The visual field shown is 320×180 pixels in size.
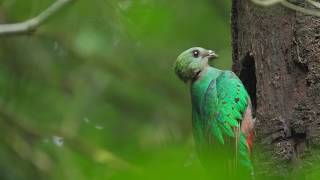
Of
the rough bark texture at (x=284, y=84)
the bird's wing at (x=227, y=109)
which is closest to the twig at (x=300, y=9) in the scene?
the rough bark texture at (x=284, y=84)

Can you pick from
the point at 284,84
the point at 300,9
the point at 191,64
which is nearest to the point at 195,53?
the point at 191,64

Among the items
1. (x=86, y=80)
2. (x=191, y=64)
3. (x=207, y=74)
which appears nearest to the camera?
(x=207, y=74)

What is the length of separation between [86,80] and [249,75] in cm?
366

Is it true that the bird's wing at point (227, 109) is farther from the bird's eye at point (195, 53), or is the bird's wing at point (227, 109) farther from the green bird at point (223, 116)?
the bird's eye at point (195, 53)

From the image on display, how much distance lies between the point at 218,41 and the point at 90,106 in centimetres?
159

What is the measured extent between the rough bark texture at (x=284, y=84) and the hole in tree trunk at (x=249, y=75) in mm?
23

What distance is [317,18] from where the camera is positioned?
5.71m

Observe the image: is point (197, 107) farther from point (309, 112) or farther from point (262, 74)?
point (309, 112)

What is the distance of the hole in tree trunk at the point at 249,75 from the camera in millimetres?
6203

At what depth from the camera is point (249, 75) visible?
6.43m

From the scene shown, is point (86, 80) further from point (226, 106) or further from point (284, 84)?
point (284, 84)

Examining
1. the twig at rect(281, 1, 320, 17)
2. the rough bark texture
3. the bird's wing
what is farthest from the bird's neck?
the twig at rect(281, 1, 320, 17)

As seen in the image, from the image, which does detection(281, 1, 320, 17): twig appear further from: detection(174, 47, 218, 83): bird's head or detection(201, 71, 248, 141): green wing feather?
detection(174, 47, 218, 83): bird's head

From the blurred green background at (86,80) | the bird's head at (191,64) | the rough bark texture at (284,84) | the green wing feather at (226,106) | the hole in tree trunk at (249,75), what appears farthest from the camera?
the blurred green background at (86,80)
